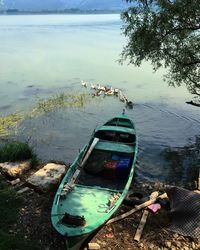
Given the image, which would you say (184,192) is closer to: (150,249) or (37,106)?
(150,249)

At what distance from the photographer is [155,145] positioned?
77.2ft

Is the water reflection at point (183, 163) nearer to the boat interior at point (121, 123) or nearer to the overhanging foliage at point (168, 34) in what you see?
the boat interior at point (121, 123)

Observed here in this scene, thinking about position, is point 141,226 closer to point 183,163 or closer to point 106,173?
point 106,173

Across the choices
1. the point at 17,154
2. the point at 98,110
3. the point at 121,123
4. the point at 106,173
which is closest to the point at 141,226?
the point at 106,173

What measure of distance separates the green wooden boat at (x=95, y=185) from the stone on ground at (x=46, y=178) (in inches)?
27.1

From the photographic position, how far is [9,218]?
11.9 m

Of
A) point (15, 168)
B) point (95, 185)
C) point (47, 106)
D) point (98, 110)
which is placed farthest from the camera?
point (47, 106)

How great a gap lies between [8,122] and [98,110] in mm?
7614

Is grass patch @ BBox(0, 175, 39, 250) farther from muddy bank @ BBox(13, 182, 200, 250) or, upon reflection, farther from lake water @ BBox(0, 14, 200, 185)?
lake water @ BBox(0, 14, 200, 185)

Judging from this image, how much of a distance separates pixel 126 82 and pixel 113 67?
894cm

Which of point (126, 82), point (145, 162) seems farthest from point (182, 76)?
point (126, 82)

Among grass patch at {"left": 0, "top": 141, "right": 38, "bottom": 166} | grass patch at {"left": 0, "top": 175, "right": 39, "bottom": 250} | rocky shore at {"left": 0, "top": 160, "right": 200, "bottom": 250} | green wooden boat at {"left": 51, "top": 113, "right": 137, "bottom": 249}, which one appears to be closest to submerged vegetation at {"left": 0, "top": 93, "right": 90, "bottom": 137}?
grass patch at {"left": 0, "top": 141, "right": 38, "bottom": 166}

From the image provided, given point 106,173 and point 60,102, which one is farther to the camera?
point 60,102

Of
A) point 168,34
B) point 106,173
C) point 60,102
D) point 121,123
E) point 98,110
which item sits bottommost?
point 98,110
